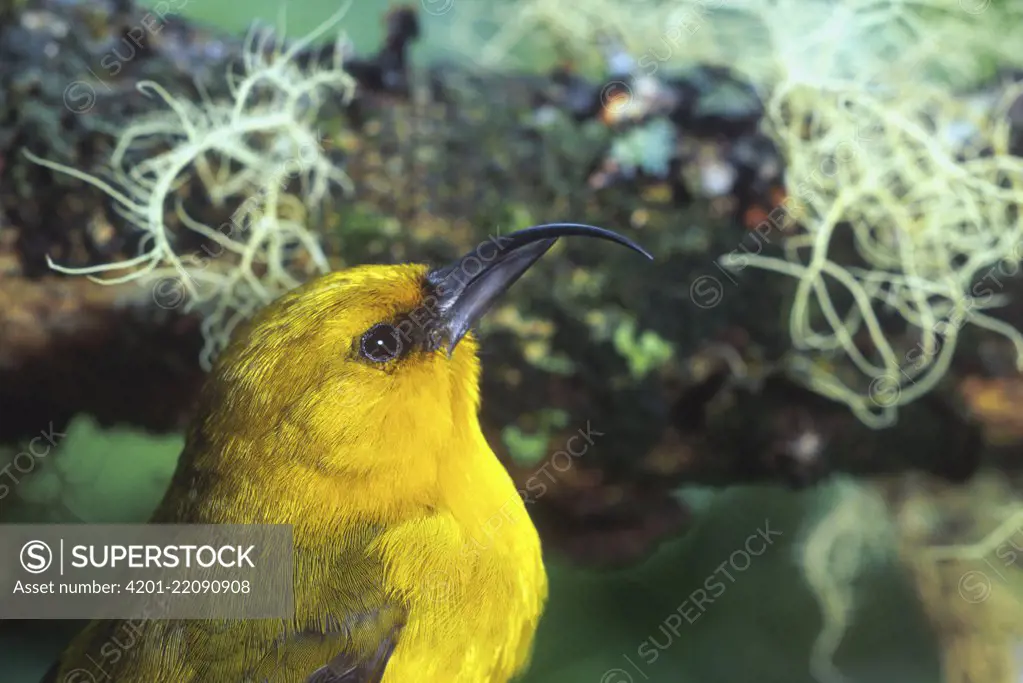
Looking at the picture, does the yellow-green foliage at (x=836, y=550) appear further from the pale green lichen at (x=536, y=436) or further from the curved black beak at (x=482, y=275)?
the curved black beak at (x=482, y=275)

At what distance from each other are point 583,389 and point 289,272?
23.6 inches

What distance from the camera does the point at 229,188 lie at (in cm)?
159

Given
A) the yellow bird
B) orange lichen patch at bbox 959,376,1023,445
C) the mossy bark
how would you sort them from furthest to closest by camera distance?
orange lichen patch at bbox 959,376,1023,445 → the mossy bark → the yellow bird

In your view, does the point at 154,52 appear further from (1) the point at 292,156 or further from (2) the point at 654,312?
(2) the point at 654,312

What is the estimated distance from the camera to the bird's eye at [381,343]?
1.30 m

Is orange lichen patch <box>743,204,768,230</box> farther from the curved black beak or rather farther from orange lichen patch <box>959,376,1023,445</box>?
orange lichen patch <box>959,376,1023,445</box>

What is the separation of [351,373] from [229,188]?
54 cm

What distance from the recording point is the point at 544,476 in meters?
1.62

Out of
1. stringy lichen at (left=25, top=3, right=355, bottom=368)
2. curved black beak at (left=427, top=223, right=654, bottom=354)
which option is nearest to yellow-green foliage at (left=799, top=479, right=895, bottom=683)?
curved black beak at (left=427, top=223, right=654, bottom=354)

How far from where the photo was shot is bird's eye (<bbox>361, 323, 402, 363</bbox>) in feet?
4.27

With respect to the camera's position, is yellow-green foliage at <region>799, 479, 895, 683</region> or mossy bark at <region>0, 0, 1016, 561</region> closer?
mossy bark at <region>0, 0, 1016, 561</region>

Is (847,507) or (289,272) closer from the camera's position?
(289,272)

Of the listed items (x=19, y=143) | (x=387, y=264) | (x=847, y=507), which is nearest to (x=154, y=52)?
(x=19, y=143)

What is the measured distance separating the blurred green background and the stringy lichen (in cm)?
16
